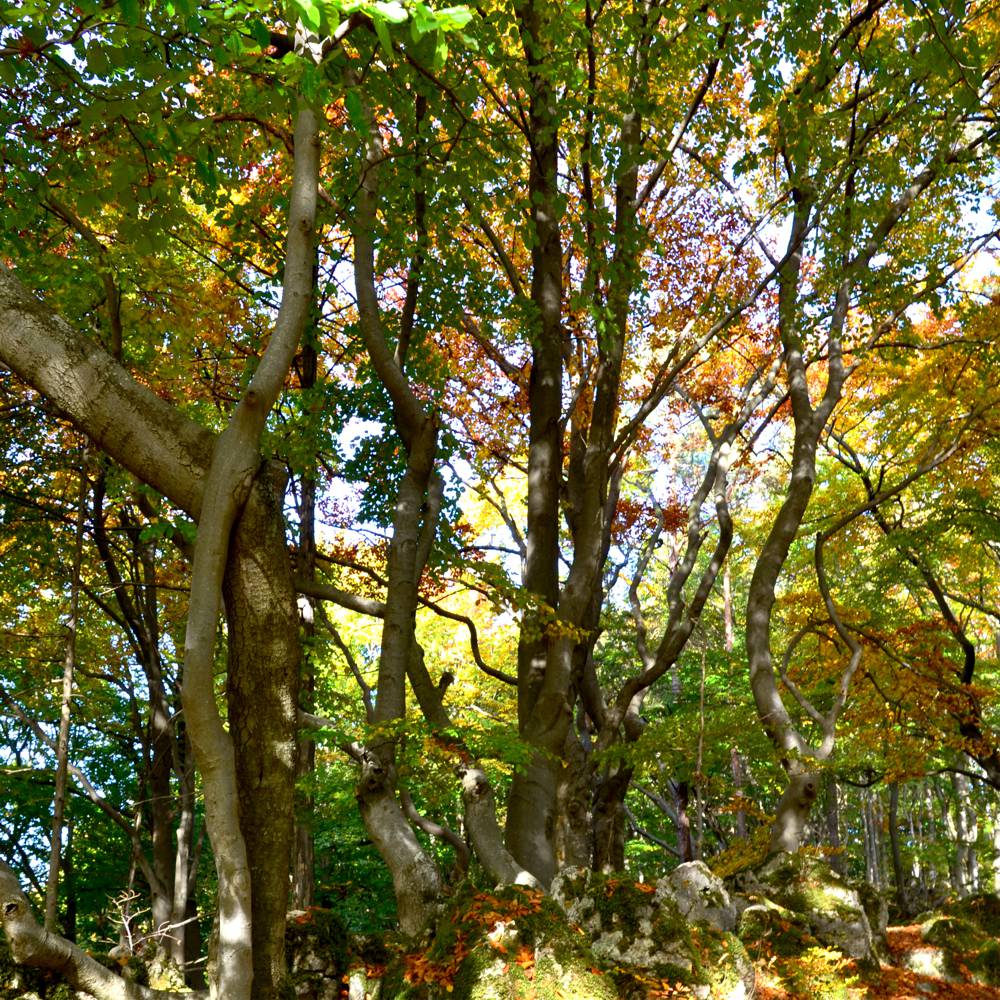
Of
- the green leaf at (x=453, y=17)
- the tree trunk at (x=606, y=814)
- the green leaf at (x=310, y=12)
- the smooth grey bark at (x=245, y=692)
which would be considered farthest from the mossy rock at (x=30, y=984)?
the tree trunk at (x=606, y=814)

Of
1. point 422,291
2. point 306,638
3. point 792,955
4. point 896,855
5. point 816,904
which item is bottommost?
point 896,855

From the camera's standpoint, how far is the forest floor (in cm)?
621

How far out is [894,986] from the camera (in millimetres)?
7793

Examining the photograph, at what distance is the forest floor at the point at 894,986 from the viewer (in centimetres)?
621

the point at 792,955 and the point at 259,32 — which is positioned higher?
the point at 259,32

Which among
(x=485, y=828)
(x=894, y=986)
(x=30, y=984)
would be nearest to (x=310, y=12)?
(x=30, y=984)

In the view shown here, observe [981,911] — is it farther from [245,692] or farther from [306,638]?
[245,692]

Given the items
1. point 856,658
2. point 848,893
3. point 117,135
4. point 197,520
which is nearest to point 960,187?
point 856,658

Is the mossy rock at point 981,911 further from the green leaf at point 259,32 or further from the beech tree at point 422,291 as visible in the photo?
the green leaf at point 259,32

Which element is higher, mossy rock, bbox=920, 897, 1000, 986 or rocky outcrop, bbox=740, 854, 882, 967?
rocky outcrop, bbox=740, 854, 882, 967

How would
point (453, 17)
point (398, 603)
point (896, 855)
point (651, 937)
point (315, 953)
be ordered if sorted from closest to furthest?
point (453, 17) < point (651, 937) < point (315, 953) < point (398, 603) < point (896, 855)

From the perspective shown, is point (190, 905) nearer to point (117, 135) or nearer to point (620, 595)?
point (117, 135)

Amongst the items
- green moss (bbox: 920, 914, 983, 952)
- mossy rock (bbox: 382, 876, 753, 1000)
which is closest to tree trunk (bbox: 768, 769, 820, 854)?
green moss (bbox: 920, 914, 983, 952)

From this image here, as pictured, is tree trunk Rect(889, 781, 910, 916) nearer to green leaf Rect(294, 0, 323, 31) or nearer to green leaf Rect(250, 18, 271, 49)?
green leaf Rect(250, 18, 271, 49)
